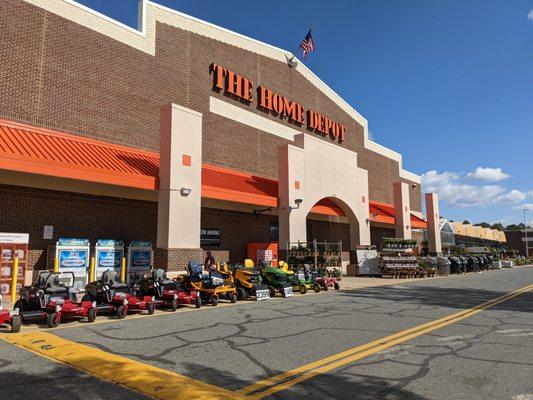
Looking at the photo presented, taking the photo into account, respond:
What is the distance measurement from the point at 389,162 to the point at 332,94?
452 inches

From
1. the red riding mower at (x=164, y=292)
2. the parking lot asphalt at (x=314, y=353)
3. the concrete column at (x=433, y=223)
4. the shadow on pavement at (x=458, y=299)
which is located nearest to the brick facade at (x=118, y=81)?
the red riding mower at (x=164, y=292)

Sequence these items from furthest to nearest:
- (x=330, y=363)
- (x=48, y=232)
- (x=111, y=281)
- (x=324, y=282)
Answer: (x=324, y=282) → (x=48, y=232) → (x=111, y=281) → (x=330, y=363)

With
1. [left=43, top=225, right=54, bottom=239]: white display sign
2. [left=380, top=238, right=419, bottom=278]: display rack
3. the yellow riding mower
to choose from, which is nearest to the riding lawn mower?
the yellow riding mower

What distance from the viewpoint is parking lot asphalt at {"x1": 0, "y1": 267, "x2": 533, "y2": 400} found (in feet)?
15.7

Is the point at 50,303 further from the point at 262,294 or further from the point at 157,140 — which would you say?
the point at 157,140

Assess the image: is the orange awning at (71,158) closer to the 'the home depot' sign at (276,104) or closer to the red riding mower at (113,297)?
the red riding mower at (113,297)

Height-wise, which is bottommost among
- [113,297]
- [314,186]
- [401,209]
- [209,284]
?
[113,297]

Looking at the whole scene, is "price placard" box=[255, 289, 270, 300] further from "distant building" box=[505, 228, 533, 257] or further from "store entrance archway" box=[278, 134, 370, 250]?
"distant building" box=[505, 228, 533, 257]

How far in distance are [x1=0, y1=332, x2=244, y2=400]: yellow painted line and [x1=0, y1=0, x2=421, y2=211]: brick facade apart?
10.9 metres

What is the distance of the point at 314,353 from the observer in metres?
6.40

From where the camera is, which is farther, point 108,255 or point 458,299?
point 108,255

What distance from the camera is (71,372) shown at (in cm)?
530

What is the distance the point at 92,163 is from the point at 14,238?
3.34 metres

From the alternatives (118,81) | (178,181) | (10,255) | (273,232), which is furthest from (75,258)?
(273,232)
